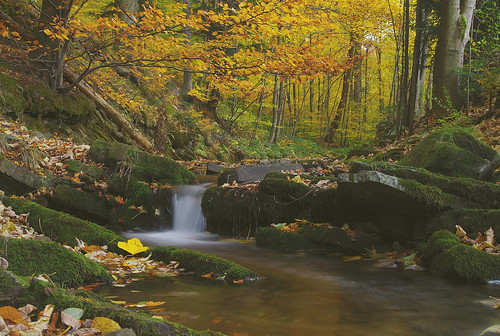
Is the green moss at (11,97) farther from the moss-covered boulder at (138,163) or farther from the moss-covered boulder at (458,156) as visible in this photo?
the moss-covered boulder at (458,156)

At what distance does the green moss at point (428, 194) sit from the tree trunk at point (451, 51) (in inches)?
229

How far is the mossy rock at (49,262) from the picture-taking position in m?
3.11

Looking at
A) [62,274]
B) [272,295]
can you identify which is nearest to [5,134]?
[62,274]

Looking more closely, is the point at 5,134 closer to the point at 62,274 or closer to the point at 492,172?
the point at 62,274

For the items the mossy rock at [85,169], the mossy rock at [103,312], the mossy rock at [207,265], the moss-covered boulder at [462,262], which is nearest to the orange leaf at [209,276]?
the mossy rock at [207,265]

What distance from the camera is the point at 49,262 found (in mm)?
3273

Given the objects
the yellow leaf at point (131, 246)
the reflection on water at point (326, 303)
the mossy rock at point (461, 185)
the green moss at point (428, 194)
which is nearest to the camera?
the reflection on water at point (326, 303)

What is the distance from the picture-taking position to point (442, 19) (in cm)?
1045

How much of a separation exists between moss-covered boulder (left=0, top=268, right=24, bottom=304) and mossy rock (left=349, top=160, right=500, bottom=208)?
4.82m

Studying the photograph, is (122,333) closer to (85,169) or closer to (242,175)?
(242,175)

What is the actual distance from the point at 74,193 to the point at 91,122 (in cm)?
449

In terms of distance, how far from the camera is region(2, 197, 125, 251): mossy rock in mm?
4699

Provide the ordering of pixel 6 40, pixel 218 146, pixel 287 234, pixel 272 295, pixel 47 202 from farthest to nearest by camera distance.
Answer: pixel 218 146 → pixel 6 40 → pixel 47 202 → pixel 287 234 → pixel 272 295

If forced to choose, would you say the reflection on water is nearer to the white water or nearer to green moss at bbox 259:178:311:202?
green moss at bbox 259:178:311:202
